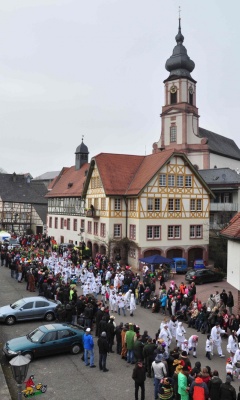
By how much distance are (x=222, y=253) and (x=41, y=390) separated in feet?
82.3

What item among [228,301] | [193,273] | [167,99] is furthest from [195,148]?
[228,301]

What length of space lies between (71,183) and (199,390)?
40.9 metres

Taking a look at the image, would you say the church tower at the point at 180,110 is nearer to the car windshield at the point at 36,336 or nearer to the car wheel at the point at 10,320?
the car wheel at the point at 10,320

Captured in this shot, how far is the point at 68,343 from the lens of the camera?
14172 mm

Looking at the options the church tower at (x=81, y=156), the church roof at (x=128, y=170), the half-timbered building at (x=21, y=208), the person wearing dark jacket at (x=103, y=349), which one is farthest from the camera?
the half-timbered building at (x=21, y=208)

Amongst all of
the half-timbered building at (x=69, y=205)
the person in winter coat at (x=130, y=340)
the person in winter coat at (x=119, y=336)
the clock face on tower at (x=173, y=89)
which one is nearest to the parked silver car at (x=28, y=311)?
the person in winter coat at (x=119, y=336)

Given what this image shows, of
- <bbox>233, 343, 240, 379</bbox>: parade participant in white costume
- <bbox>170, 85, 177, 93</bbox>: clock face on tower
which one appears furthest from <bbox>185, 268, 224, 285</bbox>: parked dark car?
<bbox>170, 85, 177, 93</bbox>: clock face on tower

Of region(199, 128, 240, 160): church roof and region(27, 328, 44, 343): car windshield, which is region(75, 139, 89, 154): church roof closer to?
region(199, 128, 240, 160): church roof

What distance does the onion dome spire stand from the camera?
5685 centimetres

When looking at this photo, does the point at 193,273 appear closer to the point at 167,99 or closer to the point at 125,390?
the point at 125,390

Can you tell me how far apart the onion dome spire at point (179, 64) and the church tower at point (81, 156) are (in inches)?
711

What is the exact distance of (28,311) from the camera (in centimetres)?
1764

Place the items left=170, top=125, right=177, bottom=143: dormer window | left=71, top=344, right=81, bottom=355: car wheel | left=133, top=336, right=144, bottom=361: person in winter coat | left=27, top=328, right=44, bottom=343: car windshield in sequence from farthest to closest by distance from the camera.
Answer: left=170, top=125, right=177, bottom=143: dormer window < left=71, top=344, right=81, bottom=355: car wheel < left=27, top=328, right=44, bottom=343: car windshield < left=133, top=336, right=144, bottom=361: person in winter coat

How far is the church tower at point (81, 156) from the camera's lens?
51812 millimetres
